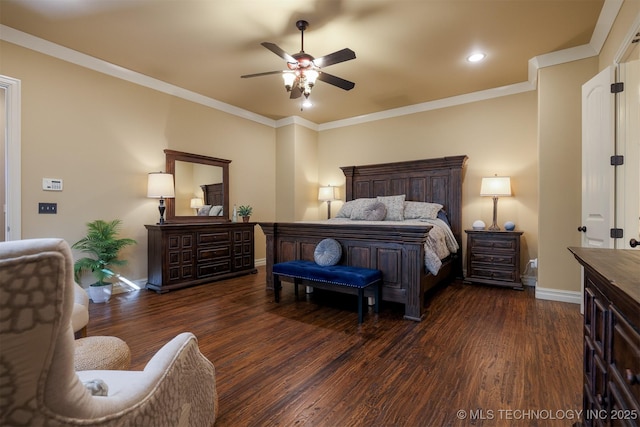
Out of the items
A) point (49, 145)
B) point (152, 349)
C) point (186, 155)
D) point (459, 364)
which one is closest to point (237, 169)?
point (186, 155)

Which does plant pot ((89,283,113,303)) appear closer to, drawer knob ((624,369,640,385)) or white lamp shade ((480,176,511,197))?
drawer knob ((624,369,640,385))

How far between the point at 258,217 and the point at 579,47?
5.06 meters

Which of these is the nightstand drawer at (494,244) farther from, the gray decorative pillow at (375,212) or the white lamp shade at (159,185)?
the white lamp shade at (159,185)

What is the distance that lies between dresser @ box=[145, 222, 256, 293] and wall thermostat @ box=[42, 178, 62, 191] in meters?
1.01

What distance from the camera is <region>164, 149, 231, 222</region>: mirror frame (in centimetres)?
430

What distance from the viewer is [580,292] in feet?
10.5

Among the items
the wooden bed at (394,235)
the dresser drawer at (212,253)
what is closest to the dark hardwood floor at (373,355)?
the wooden bed at (394,235)

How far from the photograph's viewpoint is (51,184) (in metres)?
3.26

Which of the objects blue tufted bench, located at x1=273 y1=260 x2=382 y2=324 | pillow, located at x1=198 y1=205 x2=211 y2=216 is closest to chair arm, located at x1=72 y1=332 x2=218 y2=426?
blue tufted bench, located at x1=273 y1=260 x2=382 y2=324

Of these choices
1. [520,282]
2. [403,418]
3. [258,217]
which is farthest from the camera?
[258,217]

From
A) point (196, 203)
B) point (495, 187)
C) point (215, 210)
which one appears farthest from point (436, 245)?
point (196, 203)

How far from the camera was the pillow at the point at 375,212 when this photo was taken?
179 inches

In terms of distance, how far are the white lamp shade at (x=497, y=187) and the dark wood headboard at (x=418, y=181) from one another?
0.46 m

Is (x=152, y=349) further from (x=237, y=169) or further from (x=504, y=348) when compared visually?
(x=237, y=169)
